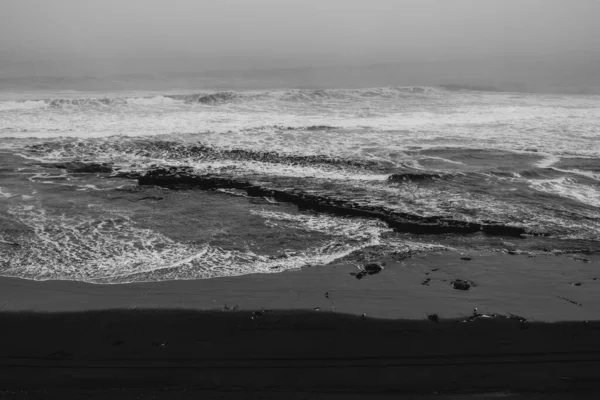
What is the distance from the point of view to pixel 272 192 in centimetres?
740

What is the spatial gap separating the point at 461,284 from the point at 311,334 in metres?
1.81

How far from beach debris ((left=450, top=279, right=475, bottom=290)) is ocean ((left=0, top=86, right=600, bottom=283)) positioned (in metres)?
0.77

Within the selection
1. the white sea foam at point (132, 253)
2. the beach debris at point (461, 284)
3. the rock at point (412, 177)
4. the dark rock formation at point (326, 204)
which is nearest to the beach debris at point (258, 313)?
the white sea foam at point (132, 253)

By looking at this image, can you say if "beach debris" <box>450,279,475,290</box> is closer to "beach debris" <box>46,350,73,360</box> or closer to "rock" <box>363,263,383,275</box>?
"rock" <box>363,263,383,275</box>

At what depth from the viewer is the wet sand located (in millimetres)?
3256

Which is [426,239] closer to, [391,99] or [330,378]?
[330,378]

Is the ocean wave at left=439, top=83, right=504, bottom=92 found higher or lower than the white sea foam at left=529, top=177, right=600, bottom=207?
higher

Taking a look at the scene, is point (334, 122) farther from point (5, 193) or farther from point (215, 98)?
point (5, 193)

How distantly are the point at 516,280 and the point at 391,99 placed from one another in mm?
18356

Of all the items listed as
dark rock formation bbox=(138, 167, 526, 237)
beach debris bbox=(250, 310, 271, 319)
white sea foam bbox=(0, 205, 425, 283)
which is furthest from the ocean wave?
beach debris bbox=(250, 310, 271, 319)

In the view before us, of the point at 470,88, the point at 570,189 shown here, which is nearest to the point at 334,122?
the point at 570,189

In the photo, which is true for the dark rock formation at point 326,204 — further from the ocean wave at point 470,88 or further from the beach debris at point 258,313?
the ocean wave at point 470,88

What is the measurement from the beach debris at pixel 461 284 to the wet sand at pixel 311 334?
0.23 feet

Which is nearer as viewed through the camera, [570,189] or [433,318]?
[433,318]
